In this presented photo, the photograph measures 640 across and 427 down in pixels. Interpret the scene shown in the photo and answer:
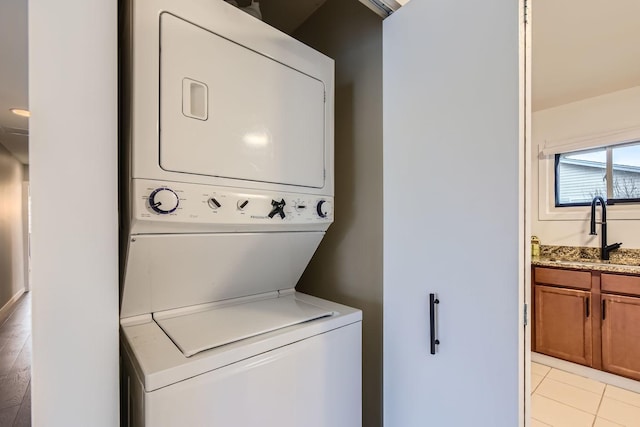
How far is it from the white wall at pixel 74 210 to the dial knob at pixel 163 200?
0.10 m

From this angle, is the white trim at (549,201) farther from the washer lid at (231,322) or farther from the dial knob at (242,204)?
the dial knob at (242,204)

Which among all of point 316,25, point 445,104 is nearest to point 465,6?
point 445,104

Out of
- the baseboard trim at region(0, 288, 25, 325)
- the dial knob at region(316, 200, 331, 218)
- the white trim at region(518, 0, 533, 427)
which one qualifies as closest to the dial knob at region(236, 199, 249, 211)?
the dial knob at region(316, 200, 331, 218)

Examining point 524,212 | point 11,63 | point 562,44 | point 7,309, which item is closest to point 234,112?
point 524,212

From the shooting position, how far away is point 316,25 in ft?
6.23

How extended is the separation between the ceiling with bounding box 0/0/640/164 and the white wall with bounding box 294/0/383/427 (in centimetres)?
41

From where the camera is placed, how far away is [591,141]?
3111mm

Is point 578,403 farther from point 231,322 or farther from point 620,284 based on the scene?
point 231,322

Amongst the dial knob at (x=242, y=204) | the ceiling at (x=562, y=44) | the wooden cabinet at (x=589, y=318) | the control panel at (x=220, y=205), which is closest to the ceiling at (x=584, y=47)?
the ceiling at (x=562, y=44)

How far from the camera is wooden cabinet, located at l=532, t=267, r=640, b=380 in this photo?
2.41m

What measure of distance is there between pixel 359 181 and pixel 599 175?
3.20m

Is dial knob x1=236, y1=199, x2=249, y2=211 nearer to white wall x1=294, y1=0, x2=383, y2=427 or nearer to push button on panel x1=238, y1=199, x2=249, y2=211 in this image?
push button on panel x1=238, y1=199, x2=249, y2=211

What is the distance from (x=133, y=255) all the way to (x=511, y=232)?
47.0 inches

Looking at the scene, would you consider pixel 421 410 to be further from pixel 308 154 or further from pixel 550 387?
pixel 550 387
